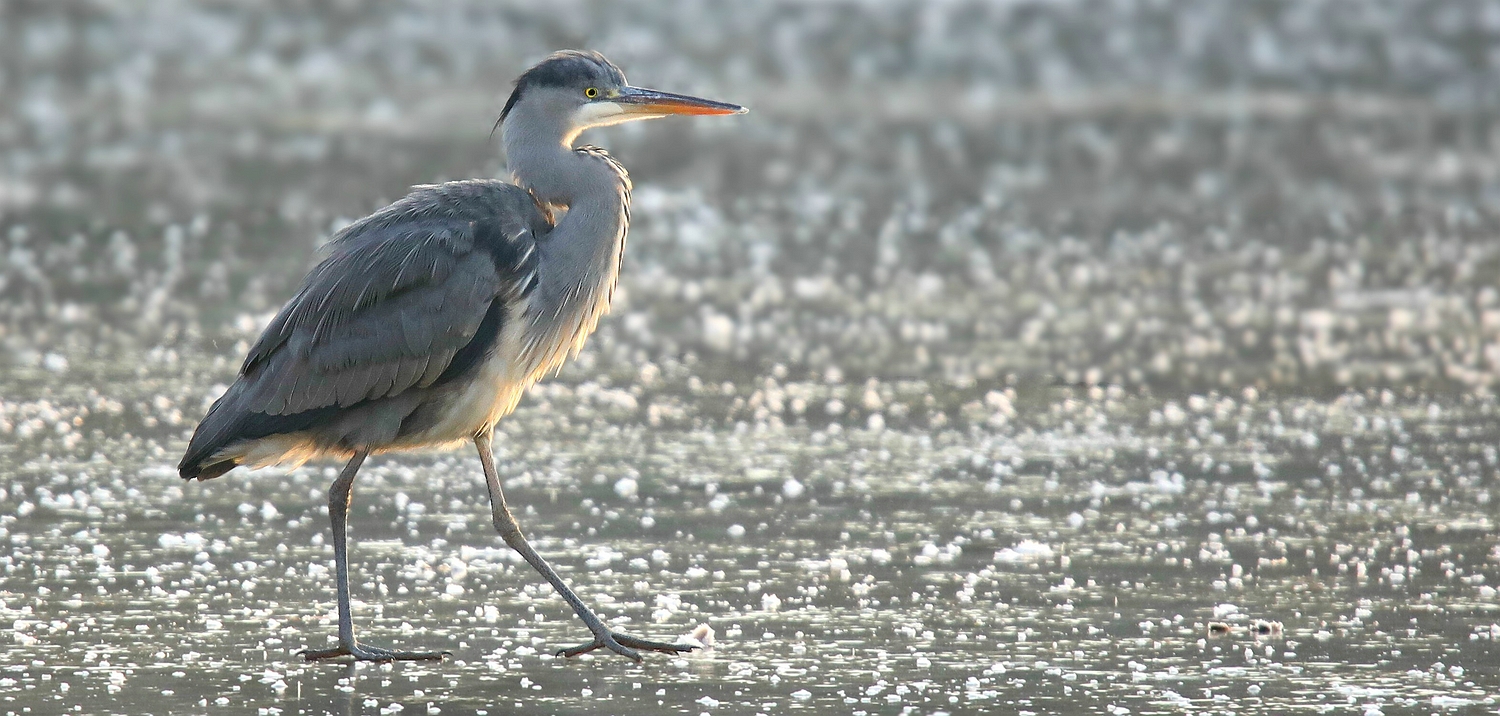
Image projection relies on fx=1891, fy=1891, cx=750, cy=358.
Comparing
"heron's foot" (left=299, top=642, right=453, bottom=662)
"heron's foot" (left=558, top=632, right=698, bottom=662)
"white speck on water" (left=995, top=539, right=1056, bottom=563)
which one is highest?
"white speck on water" (left=995, top=539, right=1056, bottom=563)

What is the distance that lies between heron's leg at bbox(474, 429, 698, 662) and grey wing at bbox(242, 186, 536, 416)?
44 cm

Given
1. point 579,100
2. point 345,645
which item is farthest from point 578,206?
point 345,645

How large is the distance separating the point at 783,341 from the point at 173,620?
576 centimetres

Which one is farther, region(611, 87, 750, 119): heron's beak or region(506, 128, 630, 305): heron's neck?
region(611, 87, 750, 119): heron's beak

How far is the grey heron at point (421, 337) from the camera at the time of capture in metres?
5.98

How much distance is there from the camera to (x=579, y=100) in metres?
6.61

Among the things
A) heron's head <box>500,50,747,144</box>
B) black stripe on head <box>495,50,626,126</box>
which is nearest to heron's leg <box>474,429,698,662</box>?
heron's head <box>500,50,747,144</box>

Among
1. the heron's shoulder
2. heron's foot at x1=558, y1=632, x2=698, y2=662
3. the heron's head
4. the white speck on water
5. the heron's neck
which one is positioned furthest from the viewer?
the white speck on water

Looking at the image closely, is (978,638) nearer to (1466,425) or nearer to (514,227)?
(514,227)

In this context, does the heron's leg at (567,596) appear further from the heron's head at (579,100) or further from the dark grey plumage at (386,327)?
the heron's head at (579,100)

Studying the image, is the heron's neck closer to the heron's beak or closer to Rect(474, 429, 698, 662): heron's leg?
the heron's beak

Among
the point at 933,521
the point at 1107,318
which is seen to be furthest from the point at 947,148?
the point at 933,521

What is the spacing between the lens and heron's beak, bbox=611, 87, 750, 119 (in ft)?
21.8

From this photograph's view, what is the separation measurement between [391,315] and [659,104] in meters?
1.29
